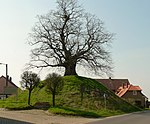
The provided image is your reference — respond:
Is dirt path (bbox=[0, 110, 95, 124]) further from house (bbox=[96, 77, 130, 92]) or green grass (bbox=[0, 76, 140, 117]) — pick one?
house (bbox=[96, 77, 130, 92])

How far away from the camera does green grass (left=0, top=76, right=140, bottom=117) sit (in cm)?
3794

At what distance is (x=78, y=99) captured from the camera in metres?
42.0

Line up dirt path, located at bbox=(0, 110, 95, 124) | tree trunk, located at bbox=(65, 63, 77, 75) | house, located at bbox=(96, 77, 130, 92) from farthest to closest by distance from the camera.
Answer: house, located at bbox=(96, 77, 130, 92) < tree trunk, located at bbox=(65, 63, 77, 75) < dirt path, located at bbox=(0, 110, 95, 124)

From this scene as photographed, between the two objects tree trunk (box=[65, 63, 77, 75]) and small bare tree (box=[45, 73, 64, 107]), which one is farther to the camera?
tree trunk (box=[65, 63, 77, 75])

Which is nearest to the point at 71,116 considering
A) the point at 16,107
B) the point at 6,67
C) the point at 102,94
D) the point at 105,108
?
the point at 16,107

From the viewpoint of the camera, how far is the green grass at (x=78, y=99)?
124 ft

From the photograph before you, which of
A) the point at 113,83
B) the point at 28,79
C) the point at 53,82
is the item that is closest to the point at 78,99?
the point at 53,82

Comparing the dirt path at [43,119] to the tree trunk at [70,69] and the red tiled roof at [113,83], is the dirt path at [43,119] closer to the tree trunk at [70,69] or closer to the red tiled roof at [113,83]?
the tree trunk at [70,69]

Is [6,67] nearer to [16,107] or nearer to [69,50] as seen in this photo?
[69,50]

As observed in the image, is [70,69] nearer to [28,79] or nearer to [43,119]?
[28,79]

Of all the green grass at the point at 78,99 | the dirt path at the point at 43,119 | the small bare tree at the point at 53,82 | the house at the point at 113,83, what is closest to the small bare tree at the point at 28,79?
the small bare tree at the point at 53,82

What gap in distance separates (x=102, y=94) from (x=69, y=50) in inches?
330

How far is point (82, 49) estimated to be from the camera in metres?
A: 49.6

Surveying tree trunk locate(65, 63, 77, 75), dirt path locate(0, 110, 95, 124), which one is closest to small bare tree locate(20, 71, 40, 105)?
dirt path locate(0, 110, 95, 124)
